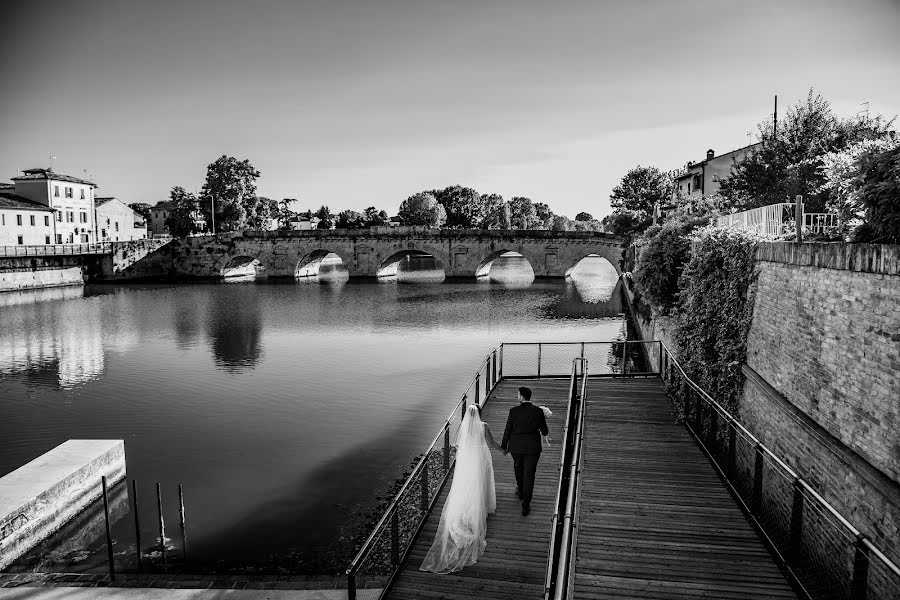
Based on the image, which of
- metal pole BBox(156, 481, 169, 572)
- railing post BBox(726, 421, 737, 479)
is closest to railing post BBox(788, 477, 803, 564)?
railing post BBox(726, 421, 737, 479)

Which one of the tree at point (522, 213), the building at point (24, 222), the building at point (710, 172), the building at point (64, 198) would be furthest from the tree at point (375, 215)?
the building at point (710, 172)

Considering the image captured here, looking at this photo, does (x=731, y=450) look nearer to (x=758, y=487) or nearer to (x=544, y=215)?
(x=758, y=487)

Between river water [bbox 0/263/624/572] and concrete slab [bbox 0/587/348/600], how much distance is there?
1.86 metres

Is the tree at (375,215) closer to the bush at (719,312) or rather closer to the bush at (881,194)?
the bush at (719,312)

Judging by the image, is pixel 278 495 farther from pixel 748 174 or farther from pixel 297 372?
pixel 748 174

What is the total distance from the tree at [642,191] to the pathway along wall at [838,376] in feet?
209

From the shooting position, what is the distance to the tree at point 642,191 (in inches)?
3012

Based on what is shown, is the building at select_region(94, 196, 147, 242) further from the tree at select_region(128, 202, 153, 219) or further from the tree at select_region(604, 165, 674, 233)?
the tree at select_region(604, 165, 674, 233)

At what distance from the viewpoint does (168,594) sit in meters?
9.30

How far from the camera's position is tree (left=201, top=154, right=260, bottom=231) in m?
80.9

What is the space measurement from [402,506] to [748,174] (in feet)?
78.0

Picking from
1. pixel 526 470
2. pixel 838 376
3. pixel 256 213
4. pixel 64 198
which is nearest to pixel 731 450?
pixel 838 376

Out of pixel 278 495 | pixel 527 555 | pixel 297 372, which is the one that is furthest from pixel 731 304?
pixel 297 372

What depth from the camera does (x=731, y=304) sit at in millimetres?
13625
